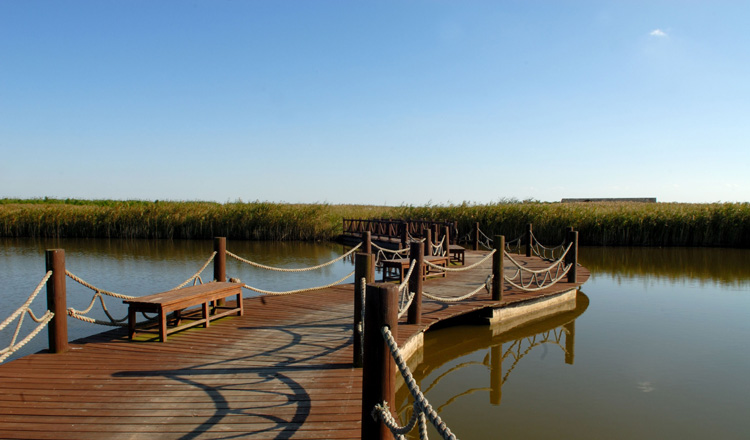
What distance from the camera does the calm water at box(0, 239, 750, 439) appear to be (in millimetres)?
5762

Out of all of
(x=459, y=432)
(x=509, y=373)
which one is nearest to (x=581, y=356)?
(x=509, y=373)

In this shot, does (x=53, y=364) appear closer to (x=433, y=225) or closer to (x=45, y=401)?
(x=45, y=401)

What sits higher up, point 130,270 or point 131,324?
point 131,324

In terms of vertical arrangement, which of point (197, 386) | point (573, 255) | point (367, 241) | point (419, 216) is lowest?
point (197, 386)

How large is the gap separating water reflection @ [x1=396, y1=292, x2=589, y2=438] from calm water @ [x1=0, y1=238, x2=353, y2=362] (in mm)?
5904

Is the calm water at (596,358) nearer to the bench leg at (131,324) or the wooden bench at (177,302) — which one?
the bench leg at (131,324)

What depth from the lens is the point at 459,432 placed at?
17.9ft

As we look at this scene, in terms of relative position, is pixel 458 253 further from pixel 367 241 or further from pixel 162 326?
pixel 162 326

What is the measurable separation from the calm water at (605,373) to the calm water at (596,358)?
0.02 meters

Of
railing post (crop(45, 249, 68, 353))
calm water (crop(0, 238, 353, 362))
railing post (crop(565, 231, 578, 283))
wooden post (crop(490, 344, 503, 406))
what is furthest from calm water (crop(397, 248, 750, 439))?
calm water (crop(0, 238, 353, 362))

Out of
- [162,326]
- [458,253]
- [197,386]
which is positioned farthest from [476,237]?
[197,386]

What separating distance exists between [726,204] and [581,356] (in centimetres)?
2747

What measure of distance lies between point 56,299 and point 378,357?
4827 millimetres

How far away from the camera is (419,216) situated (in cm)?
3488
